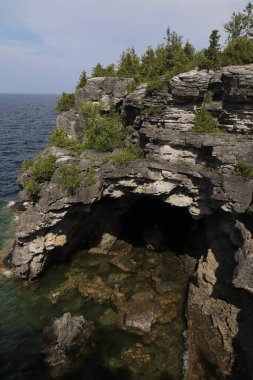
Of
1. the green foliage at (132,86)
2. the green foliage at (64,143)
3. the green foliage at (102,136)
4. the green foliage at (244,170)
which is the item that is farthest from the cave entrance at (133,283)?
the green foliage at (132,86)

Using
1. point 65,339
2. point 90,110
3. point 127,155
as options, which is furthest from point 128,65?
point 65,339

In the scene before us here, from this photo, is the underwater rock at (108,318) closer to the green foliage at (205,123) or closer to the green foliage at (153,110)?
the green foliage at (205,123)

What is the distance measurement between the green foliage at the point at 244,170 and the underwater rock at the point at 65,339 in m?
16.1

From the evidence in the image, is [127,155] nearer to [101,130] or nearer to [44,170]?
[101,130]

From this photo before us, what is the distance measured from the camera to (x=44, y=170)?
29547 mm

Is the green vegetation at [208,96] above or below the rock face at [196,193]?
above

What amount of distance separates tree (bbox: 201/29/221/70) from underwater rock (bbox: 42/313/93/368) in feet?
74.7

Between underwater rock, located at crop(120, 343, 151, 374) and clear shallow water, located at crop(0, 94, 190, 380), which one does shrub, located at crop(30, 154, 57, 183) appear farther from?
underwater rock, located at crop(120, 343, 151, 374)

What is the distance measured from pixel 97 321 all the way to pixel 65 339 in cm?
329

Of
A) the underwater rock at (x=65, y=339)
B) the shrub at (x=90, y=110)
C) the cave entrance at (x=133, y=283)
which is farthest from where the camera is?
the shrub at (x=90, y=110)

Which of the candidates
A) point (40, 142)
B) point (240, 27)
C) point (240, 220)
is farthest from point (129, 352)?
point (40, 142)

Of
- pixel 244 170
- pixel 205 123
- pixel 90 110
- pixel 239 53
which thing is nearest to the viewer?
pixel 244 170

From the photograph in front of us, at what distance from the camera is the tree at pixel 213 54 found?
90.7ft

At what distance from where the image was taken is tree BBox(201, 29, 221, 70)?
2764cm
